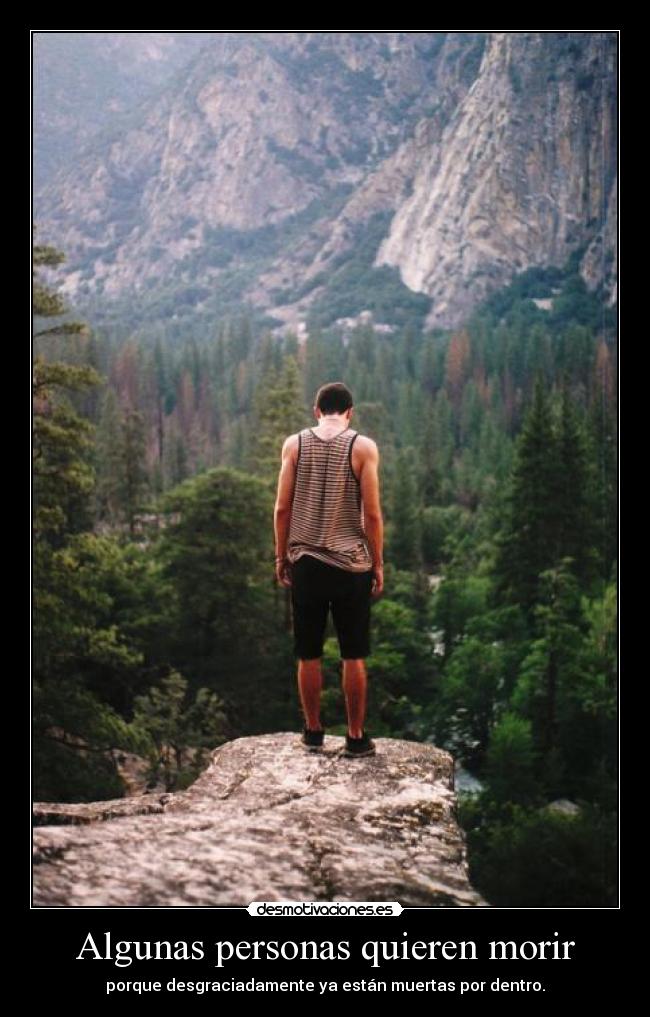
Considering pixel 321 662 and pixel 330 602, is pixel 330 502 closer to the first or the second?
pixel 330 602

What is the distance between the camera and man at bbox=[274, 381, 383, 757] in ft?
19.1

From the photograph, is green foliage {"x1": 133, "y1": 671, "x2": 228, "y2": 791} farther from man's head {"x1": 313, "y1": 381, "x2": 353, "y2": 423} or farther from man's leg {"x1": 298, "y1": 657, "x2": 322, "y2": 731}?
man's head {"x1": 313, "y1": 381, "x2": 353, "y2": 423}

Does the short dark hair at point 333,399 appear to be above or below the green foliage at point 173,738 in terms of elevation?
above

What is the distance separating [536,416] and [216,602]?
1503cm

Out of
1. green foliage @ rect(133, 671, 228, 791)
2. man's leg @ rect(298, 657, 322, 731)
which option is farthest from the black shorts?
green foliage @ rect(133, 671, 228, 791)

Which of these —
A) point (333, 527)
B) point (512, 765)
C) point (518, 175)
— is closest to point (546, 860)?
point (512, 765)

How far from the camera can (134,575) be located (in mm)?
28391

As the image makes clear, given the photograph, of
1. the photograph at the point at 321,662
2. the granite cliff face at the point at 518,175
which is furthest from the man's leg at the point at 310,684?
the granite cliff face at the point at 518,175

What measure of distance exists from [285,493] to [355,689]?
1.41 m

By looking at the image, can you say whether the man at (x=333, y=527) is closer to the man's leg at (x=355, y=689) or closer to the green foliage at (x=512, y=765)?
the man's leg at (x=355, y=689)

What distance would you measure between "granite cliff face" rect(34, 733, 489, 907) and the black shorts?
87 cm

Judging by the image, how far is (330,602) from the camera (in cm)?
601

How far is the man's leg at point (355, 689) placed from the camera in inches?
240

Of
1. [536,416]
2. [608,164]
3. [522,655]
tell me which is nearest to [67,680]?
[608,164]
